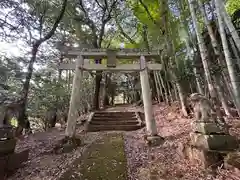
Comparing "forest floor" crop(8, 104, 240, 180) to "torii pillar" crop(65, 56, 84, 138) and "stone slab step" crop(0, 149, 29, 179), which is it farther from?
"torii pillar" crop(65, 56, 84, 138)

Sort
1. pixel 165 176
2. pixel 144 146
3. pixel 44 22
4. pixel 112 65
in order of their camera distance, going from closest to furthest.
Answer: pixel 165 176
pixel 144 146
pixel 112 65
pixel 44 22

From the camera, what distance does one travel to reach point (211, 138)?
8.09 ft

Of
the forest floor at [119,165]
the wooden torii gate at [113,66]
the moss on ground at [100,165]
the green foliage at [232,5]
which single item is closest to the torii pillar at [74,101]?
the wooden torii gate at [113,66]

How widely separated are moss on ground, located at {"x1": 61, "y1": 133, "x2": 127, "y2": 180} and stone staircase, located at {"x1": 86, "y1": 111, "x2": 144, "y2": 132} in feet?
8.26

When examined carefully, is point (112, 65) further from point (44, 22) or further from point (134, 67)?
point (44, 22)

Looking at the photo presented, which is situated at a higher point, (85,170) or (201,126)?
(201,126)

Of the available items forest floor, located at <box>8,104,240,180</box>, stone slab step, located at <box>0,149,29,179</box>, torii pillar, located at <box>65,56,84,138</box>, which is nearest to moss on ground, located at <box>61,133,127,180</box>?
forest floor, located at <box>8,104,240,180</box>

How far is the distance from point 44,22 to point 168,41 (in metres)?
5.73

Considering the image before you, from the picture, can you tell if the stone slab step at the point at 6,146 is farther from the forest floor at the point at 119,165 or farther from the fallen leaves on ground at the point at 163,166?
the fallen leaves on ground at the point at 163,166

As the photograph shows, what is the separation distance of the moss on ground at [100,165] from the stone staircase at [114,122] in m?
2.52

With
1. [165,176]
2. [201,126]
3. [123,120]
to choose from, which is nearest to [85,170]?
[165,176]

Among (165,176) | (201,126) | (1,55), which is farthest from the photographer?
(1,55)

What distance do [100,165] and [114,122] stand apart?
4.05 metres

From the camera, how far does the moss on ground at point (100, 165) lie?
253cm
